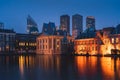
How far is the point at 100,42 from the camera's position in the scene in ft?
302

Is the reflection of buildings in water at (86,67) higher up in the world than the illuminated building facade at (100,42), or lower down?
lower down

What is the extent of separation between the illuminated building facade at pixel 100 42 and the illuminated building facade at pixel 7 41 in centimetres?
3914

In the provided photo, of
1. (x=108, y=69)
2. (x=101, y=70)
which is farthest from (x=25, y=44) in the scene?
(x=101, y=70)

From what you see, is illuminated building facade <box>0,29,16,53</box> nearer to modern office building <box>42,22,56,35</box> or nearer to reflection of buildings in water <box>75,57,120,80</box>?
modern office building <box>42,22,56,35</box>

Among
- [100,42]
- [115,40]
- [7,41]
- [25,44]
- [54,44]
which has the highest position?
[7,41]

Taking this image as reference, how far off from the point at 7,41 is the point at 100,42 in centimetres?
5616

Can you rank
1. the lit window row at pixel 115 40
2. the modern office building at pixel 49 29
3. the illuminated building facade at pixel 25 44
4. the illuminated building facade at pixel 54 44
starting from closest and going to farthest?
the lit window row at pixel 115 40, the illuminated building facade at pixel 54 44, the modern office building at pixel 49 29, the illuminated building facade at pixel 25 44

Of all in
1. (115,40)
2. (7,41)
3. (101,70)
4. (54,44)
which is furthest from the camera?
(7,41)

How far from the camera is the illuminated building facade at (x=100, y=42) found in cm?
8462

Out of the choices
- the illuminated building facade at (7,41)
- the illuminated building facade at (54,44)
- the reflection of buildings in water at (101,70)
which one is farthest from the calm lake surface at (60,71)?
the illuminated building facade at (7,41)

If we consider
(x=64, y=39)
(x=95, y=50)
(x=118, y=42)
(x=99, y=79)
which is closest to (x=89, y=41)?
(x=95, y=50)

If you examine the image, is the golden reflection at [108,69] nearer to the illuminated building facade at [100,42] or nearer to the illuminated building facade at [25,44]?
the illuminated building facade at [100,42]

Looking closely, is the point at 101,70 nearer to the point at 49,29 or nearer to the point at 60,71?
the point at 60,71

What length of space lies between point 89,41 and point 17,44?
5380 cm
